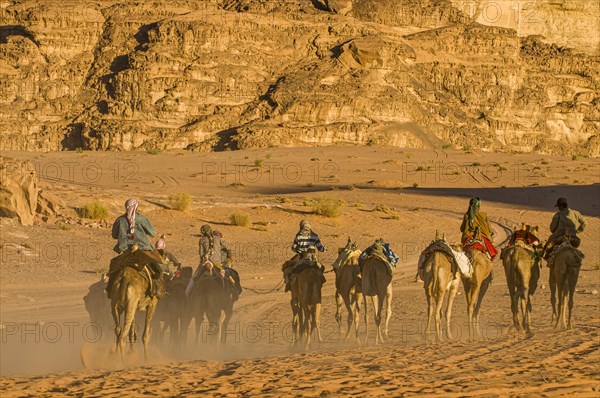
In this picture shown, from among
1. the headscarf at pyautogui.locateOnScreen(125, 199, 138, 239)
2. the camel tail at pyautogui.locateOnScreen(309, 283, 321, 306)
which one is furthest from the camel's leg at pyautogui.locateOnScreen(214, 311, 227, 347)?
the headscarf at pyautogui.locateOnScreen(125, 199, 138, 239)

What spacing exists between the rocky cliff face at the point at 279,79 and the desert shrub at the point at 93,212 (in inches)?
1443

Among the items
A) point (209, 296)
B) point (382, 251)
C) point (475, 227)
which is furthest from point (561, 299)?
point (209, 296)

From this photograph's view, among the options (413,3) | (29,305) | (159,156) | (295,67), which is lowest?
(29,305)

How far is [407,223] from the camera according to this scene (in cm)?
4350

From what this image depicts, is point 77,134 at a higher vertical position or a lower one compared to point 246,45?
lower

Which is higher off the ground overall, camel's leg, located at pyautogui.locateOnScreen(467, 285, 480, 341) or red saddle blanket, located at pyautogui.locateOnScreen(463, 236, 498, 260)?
red saddle blanket, located at pyautogui.locateOnScreen(463, 236, 498, 260)

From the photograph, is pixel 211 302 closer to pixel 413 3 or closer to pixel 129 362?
pixel 129 362

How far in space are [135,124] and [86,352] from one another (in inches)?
2504

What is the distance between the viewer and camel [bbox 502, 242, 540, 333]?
1850 centimetres

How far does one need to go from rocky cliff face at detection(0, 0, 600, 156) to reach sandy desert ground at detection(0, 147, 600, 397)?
622 cm

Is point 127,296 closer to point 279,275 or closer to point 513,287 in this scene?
point 513,287

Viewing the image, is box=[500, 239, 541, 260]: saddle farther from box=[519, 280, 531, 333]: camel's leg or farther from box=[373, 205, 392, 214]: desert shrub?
box=[373, 205, 392, 214]: desert shrub

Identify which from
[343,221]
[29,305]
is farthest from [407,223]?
[29,305]

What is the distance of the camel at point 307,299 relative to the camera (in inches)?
702
